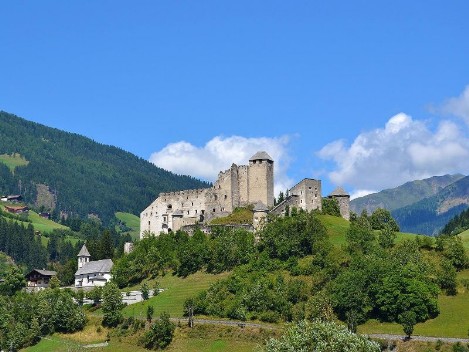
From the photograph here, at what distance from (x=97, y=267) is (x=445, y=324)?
66.0 metres

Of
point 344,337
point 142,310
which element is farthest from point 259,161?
point 344,337

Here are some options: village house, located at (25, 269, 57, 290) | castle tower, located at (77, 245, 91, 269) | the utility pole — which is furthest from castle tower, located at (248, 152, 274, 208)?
village house, located at (25, 269, 57, 290)

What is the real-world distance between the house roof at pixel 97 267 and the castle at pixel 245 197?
38.9 feet

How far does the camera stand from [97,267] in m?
142

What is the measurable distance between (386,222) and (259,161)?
25.7 meters

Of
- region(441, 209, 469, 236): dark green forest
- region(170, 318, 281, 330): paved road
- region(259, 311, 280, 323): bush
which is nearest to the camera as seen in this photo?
region(170, 318, 281, 330): paved road

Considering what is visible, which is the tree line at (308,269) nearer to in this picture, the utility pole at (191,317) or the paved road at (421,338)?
the utility pole at (191,317)

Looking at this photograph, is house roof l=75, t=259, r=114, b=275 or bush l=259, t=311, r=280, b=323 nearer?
bush l=259, t=311, r=280, b=323

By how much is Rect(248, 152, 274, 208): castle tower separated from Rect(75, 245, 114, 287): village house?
2767cm

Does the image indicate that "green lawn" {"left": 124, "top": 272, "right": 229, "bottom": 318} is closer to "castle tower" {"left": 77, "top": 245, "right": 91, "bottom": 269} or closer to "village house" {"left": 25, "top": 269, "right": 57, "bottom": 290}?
"castle tower" {"left": 77, "top": 245, "right": 91, "bottom": 269}

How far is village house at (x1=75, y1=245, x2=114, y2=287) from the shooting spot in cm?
13938

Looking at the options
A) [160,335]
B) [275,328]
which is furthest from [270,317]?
[160,335]

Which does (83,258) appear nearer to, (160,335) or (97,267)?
(97,267)

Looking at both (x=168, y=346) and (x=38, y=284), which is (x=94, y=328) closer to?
(x=168, y=346)
